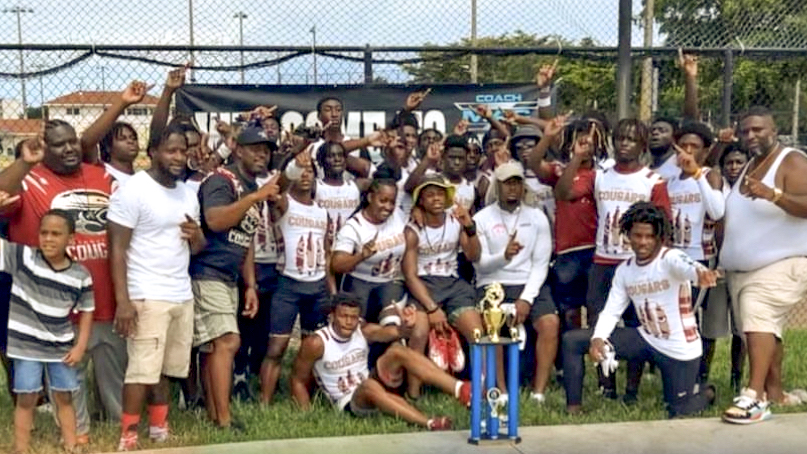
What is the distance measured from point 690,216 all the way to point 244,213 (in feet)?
9.84

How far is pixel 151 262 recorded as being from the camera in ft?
18.8

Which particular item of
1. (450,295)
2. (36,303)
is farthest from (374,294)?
(36,303)

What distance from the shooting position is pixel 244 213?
19.6 feet

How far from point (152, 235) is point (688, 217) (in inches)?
139

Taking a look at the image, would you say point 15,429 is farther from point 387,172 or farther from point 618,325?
point 618,325

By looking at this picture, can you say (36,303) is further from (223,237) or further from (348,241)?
(348,241)

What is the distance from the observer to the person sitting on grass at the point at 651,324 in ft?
20.7

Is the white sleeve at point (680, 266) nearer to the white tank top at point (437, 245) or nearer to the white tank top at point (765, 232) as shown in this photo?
the white tank top at point (765, 232)

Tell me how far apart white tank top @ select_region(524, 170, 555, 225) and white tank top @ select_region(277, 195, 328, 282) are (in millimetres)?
1614

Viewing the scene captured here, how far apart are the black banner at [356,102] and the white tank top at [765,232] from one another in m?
2.83

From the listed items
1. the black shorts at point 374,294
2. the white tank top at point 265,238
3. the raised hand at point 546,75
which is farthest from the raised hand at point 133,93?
the raised hand at point 546,75

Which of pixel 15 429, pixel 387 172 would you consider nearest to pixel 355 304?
pixel 387 172

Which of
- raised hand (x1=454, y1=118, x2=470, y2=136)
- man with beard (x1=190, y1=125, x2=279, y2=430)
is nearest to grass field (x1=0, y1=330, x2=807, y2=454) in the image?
man with beard (x1=190, y1=125, x2=279, y2=430)

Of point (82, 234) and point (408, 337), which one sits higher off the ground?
point (82, 234)
